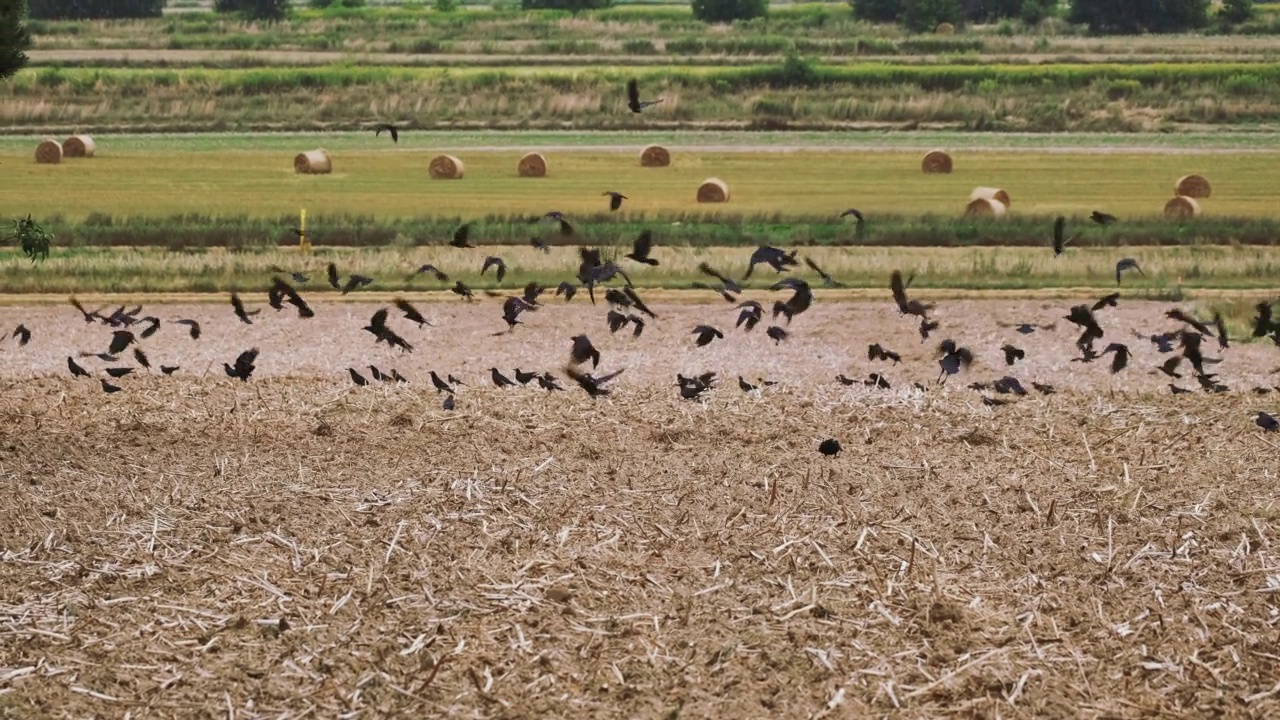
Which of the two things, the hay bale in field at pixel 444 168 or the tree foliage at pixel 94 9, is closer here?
the hay bale in field at pixel 444 168

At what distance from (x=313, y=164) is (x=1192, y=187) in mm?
17589

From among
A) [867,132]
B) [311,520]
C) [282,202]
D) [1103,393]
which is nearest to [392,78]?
[867,132]

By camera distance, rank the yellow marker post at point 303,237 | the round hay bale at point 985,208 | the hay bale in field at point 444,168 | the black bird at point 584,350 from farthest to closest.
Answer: the hay bale in field at point 444,168, the round hay bale at point 985,208, the yellow marker post at point 303,237, the black bird at point 584,350

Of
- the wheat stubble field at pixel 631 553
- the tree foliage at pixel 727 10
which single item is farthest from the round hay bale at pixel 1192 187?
the tree foliage at pixel 727 10

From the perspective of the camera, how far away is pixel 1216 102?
45.6m

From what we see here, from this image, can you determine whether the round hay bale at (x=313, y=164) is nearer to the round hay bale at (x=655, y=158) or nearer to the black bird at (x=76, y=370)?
the round hay bale at (x=655, y=158)

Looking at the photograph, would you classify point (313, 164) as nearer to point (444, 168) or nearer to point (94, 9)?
point (444, 168)

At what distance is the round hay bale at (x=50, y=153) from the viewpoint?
1528 inches

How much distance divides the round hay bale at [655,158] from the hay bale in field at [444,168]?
176 inches

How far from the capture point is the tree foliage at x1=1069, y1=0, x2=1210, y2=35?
62.2 meters

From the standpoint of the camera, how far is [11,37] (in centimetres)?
1340

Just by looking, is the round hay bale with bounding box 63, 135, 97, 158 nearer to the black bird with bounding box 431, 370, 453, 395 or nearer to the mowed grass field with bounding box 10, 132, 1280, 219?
the mowed grass field with bounding box 10, 132, 1280, 219

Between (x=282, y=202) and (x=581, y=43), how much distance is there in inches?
1421

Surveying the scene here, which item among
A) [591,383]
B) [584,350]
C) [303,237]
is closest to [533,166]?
[303,237]
